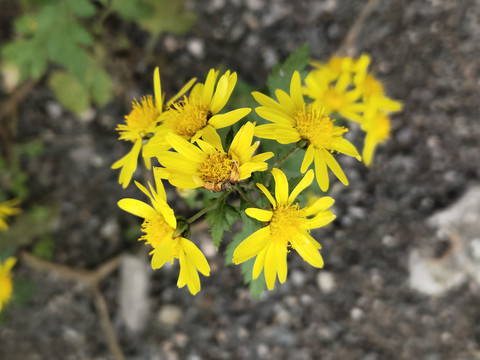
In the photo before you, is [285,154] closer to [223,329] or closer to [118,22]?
[223,329]

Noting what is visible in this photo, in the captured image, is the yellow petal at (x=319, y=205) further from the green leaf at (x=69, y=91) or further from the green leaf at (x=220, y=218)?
the green leaf at (x=69, y=91)

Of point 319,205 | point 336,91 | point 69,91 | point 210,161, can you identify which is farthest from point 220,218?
point 69,91

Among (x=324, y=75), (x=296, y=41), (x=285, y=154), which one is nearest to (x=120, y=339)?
(x=285, y=154)

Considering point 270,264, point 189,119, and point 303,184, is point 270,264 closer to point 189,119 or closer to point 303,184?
point 303,184

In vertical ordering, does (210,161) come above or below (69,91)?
below

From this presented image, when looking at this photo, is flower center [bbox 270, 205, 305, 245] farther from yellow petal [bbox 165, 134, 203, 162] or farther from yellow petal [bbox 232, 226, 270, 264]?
yellow petal [bbox 165, 134, 203, 162]

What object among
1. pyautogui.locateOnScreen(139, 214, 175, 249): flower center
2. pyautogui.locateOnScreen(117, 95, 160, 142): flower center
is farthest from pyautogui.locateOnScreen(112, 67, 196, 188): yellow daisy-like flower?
pyautogui.locateOnScreen(139, 214, 175, 249): flower center
